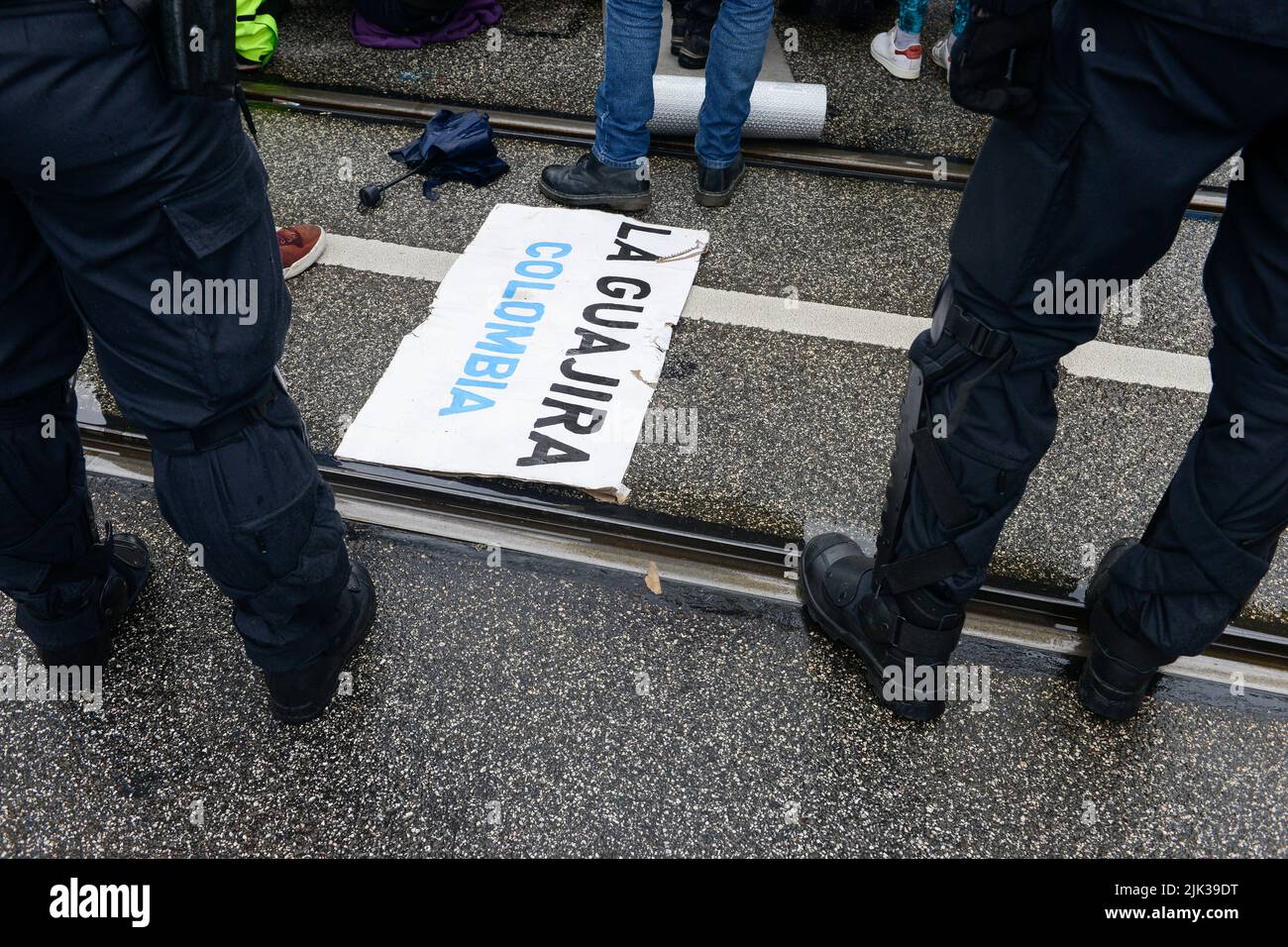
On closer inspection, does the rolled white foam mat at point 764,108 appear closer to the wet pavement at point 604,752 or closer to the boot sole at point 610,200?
the boot sole at point 610,200

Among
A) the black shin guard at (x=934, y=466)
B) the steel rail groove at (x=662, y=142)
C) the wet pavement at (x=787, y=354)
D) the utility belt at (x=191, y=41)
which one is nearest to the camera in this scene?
the utility belt at (x=191, y=41)

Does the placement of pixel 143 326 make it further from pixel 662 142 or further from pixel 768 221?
pixel 662 142

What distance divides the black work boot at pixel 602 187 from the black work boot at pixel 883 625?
1.59 metres

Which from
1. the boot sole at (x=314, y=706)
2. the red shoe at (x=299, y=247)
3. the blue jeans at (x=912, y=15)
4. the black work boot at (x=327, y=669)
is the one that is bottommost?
the boot sole at (x=314, y=706)

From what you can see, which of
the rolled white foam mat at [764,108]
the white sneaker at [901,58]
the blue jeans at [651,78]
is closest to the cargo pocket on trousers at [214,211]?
the blue jeans at [651,78]

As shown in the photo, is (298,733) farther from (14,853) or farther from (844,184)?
(844,184)

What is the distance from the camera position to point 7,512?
1621 millimetres

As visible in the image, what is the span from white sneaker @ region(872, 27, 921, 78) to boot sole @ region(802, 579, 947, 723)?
2.70 metres

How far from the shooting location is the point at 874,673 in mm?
1906

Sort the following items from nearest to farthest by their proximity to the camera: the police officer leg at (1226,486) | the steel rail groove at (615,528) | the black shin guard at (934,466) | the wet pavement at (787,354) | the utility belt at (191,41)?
the utility belt at (191,41), the police officer leg at (1226,486), the black shin guard at (934,466), the steel rail groove at (615,528), the wet pavement at (787,354)

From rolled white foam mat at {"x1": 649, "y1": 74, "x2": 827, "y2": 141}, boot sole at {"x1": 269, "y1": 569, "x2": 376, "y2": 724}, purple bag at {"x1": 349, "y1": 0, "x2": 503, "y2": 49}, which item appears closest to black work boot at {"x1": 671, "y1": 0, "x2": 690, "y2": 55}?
rolled white foam mat at {"x1": 649, "y1": 74, "x2": 827, "y2": 141}

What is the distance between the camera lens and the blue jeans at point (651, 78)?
2910 mm

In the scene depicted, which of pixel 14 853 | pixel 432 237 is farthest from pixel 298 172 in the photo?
pixel 14 853

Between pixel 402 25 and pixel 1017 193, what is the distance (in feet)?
10.8
